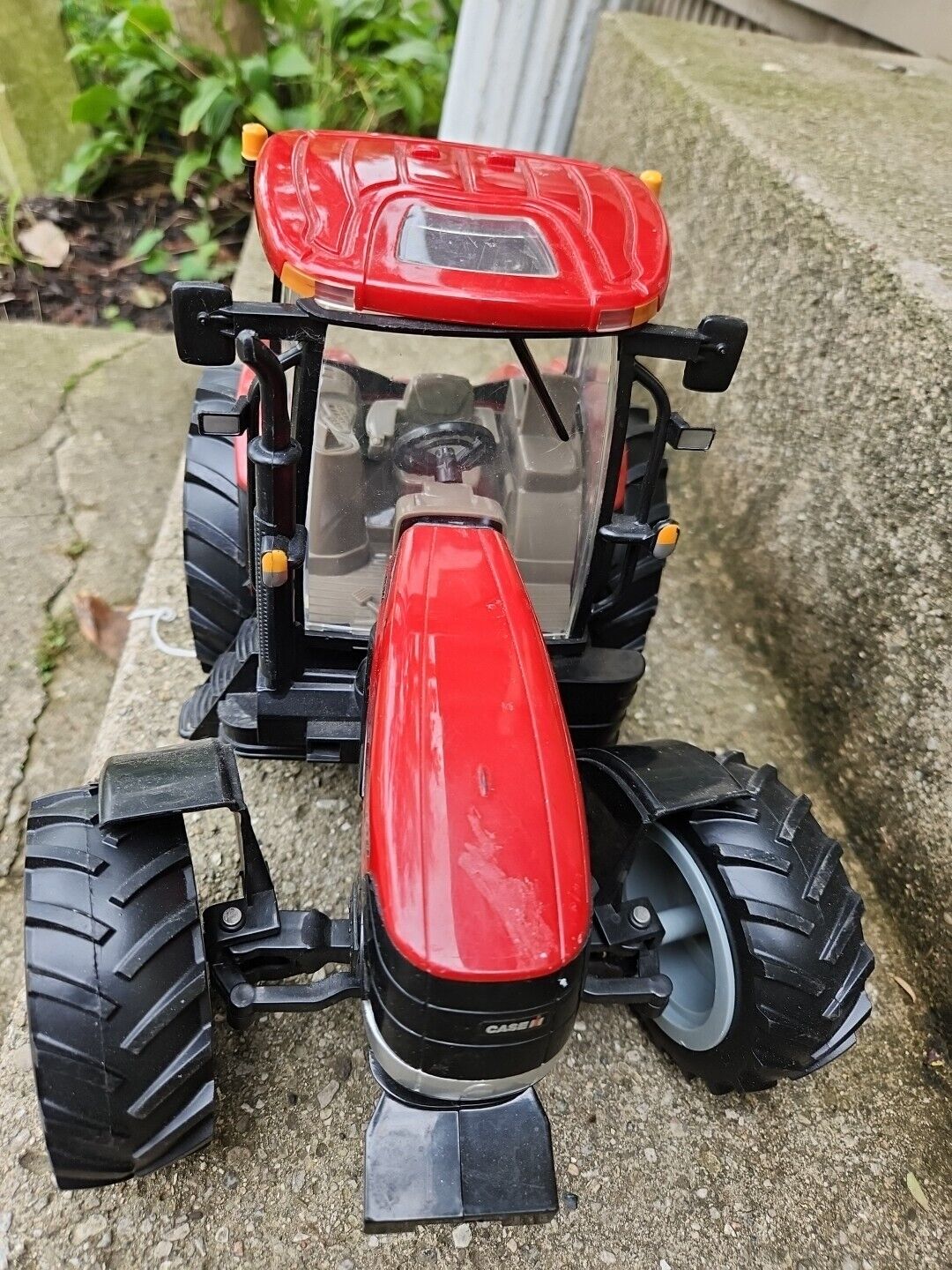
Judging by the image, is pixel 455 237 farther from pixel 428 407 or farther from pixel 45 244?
pixel 45 244

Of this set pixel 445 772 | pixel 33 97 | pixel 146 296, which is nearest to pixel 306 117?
pixel 146 296

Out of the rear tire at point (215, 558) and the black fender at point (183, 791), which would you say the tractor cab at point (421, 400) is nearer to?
the rear tire at point (215, 558)

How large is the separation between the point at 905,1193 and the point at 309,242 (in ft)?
6.60

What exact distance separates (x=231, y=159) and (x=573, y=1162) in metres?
4.69

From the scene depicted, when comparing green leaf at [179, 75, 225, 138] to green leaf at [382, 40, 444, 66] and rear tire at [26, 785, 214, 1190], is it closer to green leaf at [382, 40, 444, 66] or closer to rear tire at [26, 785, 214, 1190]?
green leaf at [382, 40, 444, 66]

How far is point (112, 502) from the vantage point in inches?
131

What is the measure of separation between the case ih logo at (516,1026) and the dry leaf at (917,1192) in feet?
3.46

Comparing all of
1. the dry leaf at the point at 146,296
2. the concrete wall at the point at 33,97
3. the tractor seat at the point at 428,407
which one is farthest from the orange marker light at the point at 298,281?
the concrete wall at the point at 33,97

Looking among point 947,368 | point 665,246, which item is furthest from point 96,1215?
point 947,368

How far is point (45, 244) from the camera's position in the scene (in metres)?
4.56

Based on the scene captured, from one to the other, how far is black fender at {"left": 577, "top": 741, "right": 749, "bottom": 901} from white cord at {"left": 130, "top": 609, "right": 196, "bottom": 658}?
1274 millimetres

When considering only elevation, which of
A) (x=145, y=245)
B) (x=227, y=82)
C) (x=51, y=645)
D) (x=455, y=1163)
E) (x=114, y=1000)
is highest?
(x=227, y=82)

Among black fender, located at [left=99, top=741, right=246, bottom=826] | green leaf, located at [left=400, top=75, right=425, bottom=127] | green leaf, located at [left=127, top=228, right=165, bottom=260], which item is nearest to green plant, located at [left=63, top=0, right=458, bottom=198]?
green leaf, located at [left=400, top=75, right=425, bottom=127]

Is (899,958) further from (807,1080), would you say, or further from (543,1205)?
(543,1205)
